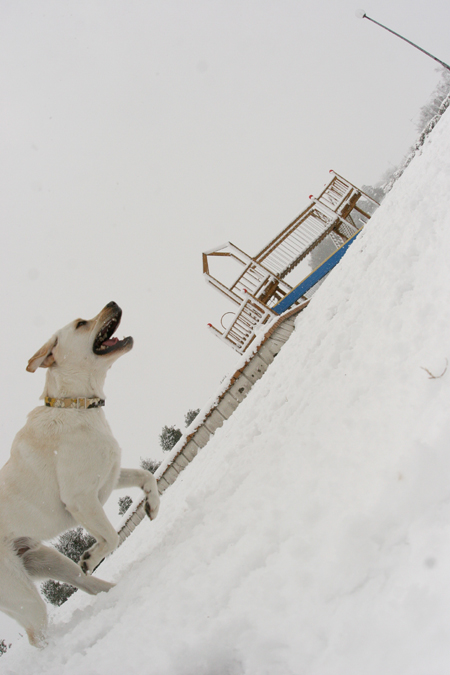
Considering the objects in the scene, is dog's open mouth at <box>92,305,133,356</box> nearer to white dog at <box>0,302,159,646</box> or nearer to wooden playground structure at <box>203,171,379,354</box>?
white dog at <box>0,302,159,646</box>

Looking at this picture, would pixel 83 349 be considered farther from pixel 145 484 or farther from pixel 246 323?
pixel 246 323

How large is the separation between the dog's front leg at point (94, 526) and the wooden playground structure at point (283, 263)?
6.86 m

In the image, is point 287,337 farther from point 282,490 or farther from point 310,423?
point 282,490

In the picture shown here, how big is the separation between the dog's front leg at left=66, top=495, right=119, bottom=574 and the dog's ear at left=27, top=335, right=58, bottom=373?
4.05 feet

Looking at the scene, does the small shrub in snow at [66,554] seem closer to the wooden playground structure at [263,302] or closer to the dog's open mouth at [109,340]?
the wooden playground structure at [263,302]

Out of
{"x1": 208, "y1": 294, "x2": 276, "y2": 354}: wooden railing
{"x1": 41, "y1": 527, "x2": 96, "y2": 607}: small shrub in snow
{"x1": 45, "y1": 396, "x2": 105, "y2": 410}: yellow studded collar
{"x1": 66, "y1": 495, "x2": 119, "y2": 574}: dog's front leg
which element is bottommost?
{"x1": 41, "y1": 527, "x2": 96, "y2": 607}: small shrub in snow

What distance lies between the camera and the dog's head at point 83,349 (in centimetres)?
340

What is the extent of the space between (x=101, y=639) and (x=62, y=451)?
1.29 meters

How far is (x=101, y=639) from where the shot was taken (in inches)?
83.8

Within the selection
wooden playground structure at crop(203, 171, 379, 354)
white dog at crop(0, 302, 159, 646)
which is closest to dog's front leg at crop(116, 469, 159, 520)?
white dog at crop(0, 302, 159, 646)

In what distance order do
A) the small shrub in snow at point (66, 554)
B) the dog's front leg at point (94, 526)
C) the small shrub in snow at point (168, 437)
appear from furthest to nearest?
the small shrub in snow at point (168, 437) → the small shrub in snow at point (66, 554) → the dog's front leg at point (94, 526)

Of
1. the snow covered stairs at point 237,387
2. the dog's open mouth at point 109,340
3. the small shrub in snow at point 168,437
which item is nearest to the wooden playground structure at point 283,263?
the snow covered stairs at point 237,387

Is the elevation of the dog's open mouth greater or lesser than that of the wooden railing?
lesser

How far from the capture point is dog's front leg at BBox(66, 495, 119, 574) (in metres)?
2.89
